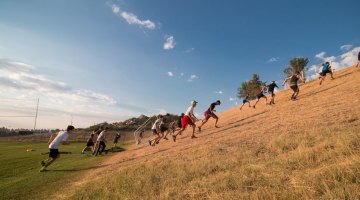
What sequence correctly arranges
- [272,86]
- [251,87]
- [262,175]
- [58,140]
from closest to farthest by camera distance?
[262,175], [58,140], [272,86], [251,87]

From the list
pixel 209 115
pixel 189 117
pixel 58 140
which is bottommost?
pixel 58 140

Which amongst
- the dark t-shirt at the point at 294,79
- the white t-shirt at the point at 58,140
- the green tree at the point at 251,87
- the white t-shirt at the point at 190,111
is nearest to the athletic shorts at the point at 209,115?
the white t-shirt at the point at 190,111

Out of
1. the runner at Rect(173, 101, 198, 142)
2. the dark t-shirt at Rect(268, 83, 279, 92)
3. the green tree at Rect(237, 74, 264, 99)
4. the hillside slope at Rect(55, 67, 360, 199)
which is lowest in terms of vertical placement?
the hillside slope at Rect(55, 67, 360, 199)

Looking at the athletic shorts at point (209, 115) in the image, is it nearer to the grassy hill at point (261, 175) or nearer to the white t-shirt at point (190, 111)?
the white t-shirt at point (190, 111)

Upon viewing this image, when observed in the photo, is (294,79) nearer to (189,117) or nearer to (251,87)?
(189,117)

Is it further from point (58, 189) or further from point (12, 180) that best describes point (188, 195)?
point (12, 180)

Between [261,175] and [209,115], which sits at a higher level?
[209,115]

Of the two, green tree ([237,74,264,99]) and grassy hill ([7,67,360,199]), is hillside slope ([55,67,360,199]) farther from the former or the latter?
green tree ([237,74,264,99])

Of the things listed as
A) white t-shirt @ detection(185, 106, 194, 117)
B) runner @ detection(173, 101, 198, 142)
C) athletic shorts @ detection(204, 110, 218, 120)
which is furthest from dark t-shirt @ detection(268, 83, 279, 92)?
white t-shirt @ detection(185, 106, 194, 117)


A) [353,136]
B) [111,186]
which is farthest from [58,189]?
[353,136]

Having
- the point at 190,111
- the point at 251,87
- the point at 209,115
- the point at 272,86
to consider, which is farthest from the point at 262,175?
the point at 251,87

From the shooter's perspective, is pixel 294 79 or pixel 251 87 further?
pixel 251 87

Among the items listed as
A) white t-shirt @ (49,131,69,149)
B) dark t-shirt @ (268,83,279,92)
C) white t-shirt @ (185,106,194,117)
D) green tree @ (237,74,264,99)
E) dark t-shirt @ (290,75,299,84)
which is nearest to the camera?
white t-shirt @ (49,131,69,149)

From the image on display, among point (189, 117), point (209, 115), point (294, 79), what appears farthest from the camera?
point (294, 79)
